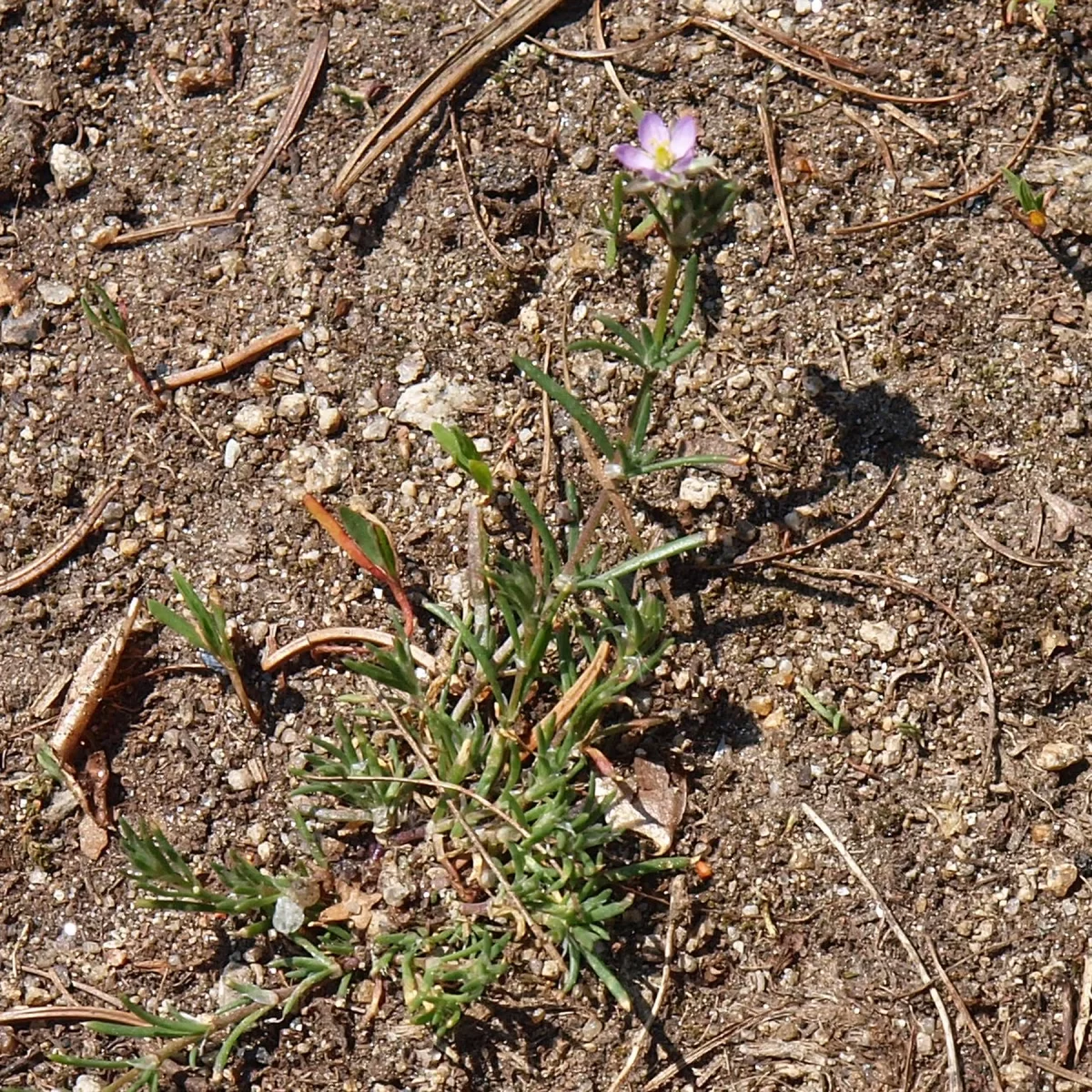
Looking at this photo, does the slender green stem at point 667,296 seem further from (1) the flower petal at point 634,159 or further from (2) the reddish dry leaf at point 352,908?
(2) the reddish dry leaf at point 352,908

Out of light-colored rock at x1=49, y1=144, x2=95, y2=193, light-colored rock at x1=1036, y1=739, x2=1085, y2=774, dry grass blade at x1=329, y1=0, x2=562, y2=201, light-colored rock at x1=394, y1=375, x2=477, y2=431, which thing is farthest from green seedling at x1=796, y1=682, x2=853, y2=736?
light-colored rock at x1=49, y1=144, x2=95, y2=193

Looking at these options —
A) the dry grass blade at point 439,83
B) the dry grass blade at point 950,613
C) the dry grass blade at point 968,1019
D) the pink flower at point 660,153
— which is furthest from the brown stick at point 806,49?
the dry grass blade at point 968,1019

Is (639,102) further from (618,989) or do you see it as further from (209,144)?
(618,989)

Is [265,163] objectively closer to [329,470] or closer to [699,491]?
[329,470]

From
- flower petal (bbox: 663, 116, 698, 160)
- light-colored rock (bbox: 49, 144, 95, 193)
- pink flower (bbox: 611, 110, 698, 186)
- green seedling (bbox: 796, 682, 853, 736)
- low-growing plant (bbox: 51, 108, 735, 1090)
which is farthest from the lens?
light-colored rock (bbox: 49, 144, 95, 193)

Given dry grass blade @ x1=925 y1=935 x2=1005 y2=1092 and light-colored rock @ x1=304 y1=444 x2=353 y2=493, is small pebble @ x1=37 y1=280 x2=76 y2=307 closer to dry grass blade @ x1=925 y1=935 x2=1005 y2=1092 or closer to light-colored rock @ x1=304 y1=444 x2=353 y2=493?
light-colored rock @ x1=304 y1=444 x2=353 y2=493

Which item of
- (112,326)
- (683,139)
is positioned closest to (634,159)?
(683,139)
